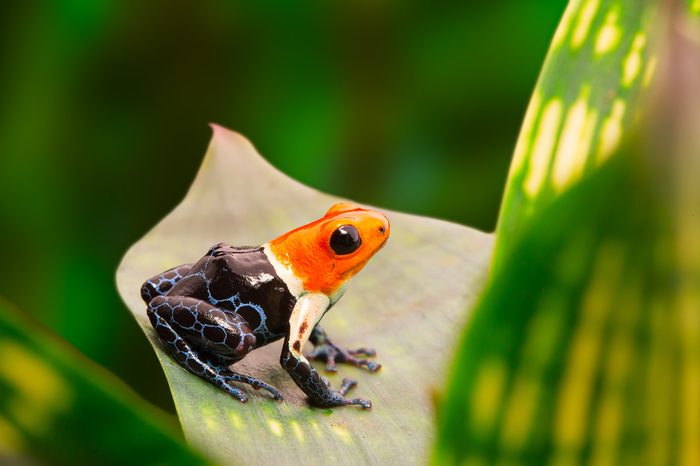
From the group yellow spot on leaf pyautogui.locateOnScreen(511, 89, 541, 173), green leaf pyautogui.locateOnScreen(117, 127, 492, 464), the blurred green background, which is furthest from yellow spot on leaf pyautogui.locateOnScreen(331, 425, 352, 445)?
the blurred green background

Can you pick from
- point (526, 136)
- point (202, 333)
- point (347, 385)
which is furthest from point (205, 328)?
point (526, 136)

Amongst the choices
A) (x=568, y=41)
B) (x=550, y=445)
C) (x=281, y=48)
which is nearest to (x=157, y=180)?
(x=281, y=48)

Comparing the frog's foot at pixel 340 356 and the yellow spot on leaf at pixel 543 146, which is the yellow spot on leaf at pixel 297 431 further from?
the yellow spot on leaf at pixel 543 146

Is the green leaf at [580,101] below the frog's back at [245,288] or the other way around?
the other way around

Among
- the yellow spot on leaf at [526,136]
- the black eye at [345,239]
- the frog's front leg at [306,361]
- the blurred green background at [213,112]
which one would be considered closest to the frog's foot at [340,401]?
the frog's front leg at [306,361]

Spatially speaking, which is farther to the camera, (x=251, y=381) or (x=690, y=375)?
(x=251, y=381)

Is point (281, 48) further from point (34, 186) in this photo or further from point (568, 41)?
point (568, 41)

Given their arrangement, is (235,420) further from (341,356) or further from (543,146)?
(543,146)
